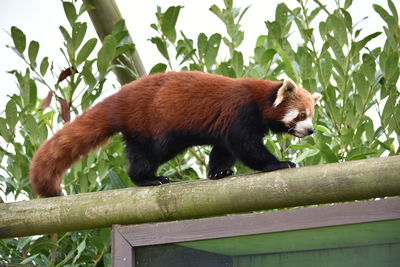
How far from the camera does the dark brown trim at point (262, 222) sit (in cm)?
178

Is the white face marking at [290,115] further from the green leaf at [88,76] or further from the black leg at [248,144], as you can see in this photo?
the green leaf at [88,76]

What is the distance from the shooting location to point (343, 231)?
1814 mm

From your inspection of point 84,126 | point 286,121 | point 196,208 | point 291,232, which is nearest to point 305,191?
point 291,232

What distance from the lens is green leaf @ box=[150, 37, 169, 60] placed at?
311cm

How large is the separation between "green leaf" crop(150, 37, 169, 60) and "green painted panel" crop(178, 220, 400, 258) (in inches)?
53.6

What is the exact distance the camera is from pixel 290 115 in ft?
8.84

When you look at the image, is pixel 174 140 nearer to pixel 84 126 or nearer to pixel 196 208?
pixel 84 126

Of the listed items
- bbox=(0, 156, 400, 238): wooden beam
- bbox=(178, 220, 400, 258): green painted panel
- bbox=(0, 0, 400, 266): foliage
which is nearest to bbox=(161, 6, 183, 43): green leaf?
bbox=(0, 0, 400, 266): foliage

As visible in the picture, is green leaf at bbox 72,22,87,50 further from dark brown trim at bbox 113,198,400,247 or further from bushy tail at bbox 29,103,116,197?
dark brown trim at bbox 113,198,400,247

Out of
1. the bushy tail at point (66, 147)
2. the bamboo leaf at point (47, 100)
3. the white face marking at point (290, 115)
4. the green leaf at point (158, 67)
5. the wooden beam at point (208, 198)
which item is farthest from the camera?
the green leaf at point (158, 67)

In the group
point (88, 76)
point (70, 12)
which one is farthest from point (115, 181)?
point (70, 12)

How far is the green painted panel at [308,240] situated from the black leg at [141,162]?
75 centimetres

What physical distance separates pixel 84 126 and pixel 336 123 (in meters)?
1.10

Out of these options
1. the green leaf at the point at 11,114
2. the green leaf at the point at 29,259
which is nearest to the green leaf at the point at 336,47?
the green leaf at the point at 11,114
